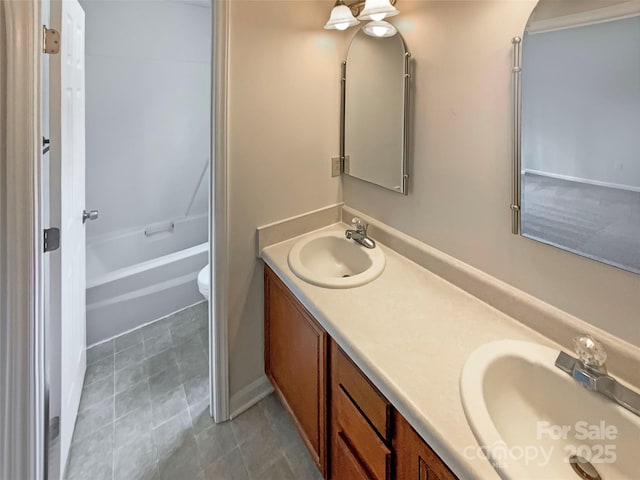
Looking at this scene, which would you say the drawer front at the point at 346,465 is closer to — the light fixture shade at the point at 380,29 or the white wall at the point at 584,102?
the white wall at the point at 584,102

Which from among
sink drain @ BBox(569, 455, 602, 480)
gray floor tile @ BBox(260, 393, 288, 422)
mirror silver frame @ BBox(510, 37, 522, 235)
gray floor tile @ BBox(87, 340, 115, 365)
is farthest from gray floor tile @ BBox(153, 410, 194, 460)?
mirror silver frame @ BBox(510, 37, 522, 235)

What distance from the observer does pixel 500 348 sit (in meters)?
0.95

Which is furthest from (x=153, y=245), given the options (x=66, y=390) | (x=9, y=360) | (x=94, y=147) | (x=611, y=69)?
(x=611, y=69)

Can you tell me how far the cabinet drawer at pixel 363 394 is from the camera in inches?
36.8

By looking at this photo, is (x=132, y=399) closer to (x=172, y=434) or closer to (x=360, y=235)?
(x=172, y=434)

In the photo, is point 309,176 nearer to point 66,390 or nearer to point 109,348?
point 66,390

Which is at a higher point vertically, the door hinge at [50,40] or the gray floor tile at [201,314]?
the door hinge at [50,40]

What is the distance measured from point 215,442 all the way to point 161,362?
70 cm

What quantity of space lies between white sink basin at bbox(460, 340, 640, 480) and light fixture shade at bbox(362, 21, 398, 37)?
3.98ft

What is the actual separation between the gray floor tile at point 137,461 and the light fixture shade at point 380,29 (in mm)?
2003

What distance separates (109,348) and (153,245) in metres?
Answer: 1.14

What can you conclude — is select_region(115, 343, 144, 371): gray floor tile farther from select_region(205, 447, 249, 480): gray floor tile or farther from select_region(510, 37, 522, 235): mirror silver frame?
select_region(510, 37, 522, 235): mirror silver frame

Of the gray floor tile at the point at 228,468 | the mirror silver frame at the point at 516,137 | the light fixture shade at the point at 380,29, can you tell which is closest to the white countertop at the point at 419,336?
the mirror silver frame at the point at 516,137

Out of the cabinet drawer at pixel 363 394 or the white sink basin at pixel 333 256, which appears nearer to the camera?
the cabinet drawer at pixel 363 394
